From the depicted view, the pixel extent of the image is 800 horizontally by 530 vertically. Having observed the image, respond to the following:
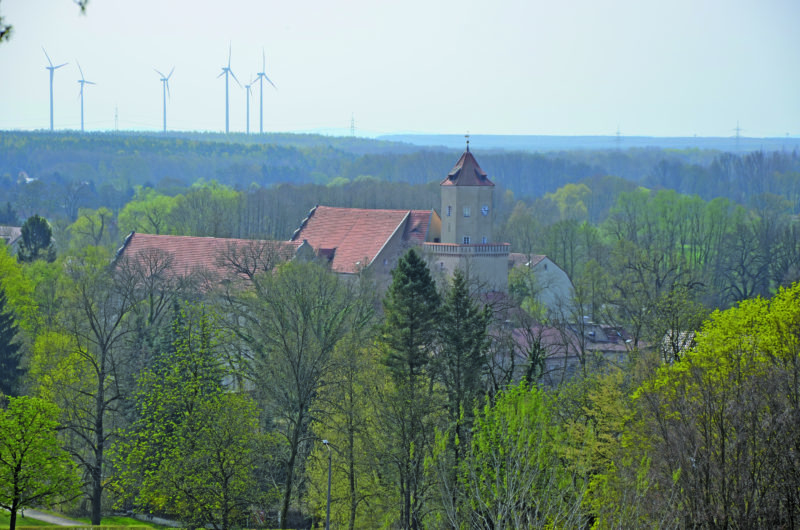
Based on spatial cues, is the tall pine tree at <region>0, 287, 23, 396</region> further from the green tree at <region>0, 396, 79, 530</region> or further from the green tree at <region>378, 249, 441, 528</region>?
the green tree at <region>378, 249, 441, 528</region>

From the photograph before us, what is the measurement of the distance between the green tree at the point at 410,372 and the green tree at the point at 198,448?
5023 mm

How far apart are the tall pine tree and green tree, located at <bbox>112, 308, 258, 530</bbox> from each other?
38.8 ft

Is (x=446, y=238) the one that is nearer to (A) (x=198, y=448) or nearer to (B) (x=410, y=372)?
(B) (x=410, y=372)

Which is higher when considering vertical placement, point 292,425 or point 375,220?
point 375,220

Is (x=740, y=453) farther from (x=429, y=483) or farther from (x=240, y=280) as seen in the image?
(x=240, y=280)

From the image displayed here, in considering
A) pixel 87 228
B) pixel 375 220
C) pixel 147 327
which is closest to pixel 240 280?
pixel 147 327

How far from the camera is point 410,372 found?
41.0 meters

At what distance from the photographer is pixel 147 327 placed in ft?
180

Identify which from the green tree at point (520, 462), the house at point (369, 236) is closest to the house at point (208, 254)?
the house at point (369, 236)

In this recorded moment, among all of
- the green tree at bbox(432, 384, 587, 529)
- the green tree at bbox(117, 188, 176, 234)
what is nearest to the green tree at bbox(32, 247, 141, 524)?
the green tree at bbox(432, 384, 587, 529)

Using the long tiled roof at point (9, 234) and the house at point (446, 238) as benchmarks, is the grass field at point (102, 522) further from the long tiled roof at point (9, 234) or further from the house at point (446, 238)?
the long tiled roof at point (9, 234)

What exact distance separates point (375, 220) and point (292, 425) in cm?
3922

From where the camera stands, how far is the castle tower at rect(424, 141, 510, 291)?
76.4m

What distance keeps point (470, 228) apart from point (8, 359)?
3283cm
